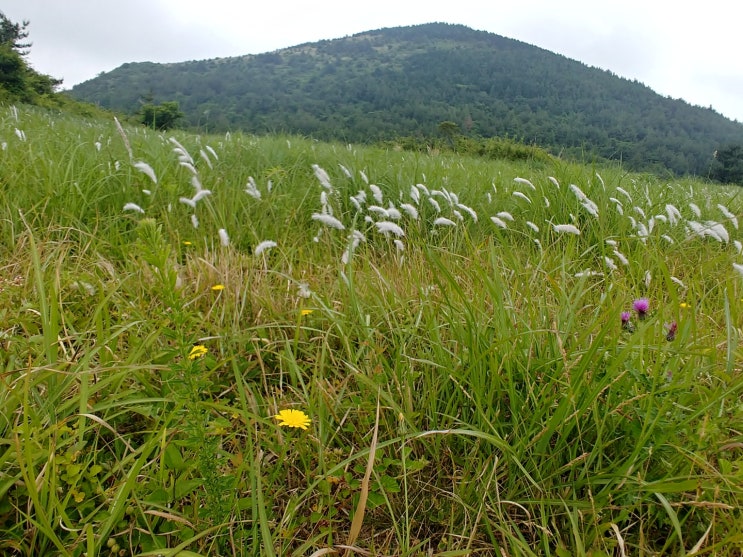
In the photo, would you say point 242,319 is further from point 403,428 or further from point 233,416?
point 403,428

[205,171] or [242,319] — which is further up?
[205,171]

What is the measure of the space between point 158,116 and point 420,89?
106574 mm

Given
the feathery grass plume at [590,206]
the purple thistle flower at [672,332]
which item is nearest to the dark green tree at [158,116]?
the feathery grass plume at [590,206]

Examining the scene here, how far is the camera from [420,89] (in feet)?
368

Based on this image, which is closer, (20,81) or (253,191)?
(253,191)

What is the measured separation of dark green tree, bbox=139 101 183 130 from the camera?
6434 mm

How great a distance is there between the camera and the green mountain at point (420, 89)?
69125mm

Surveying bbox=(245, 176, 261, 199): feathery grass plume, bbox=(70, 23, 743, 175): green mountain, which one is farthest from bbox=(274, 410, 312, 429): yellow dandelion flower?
bbox=(70, 23, 743, 175): green mountain

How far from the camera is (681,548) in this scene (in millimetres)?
975

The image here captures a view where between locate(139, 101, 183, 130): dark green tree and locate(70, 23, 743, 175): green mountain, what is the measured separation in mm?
29799

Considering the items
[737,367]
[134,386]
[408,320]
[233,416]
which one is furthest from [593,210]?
[134,386]

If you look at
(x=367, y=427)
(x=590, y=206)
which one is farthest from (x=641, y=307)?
(x=590, y=206)

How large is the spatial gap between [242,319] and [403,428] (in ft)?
3.17

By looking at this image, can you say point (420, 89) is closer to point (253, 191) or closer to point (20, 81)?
point (20, 81)
